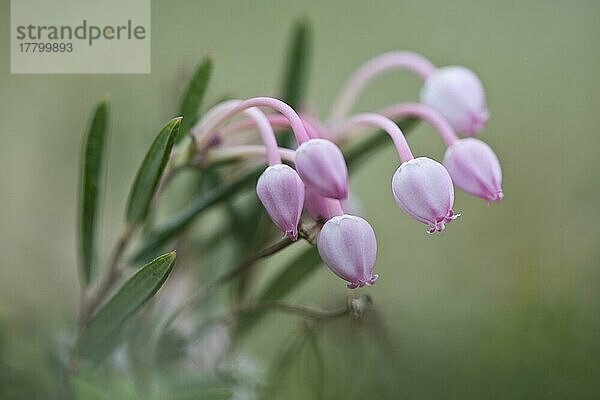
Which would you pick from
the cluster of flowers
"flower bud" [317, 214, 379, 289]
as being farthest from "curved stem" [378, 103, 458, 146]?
"flower bud" [317, 214, 379, 289]

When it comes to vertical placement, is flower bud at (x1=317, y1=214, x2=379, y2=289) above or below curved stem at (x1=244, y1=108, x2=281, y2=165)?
below

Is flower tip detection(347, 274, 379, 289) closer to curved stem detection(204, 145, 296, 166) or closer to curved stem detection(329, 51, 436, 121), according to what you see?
curved stem detection(204, 145, 296, 166)

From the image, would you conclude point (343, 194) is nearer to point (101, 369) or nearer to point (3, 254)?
point (101, 369)

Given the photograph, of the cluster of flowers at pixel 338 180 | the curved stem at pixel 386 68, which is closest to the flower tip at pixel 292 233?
the cluster of flowers at pixel 338 180

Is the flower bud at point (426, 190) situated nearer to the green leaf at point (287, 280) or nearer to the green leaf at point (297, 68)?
the green leaf at point (287, 280)

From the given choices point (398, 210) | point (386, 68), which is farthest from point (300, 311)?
point (398, 210)

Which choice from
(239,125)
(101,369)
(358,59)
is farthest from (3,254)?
(358,59)

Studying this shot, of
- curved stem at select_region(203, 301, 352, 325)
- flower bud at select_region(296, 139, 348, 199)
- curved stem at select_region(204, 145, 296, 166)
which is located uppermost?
curved stem at select_region(204, 145, 296, 166)
